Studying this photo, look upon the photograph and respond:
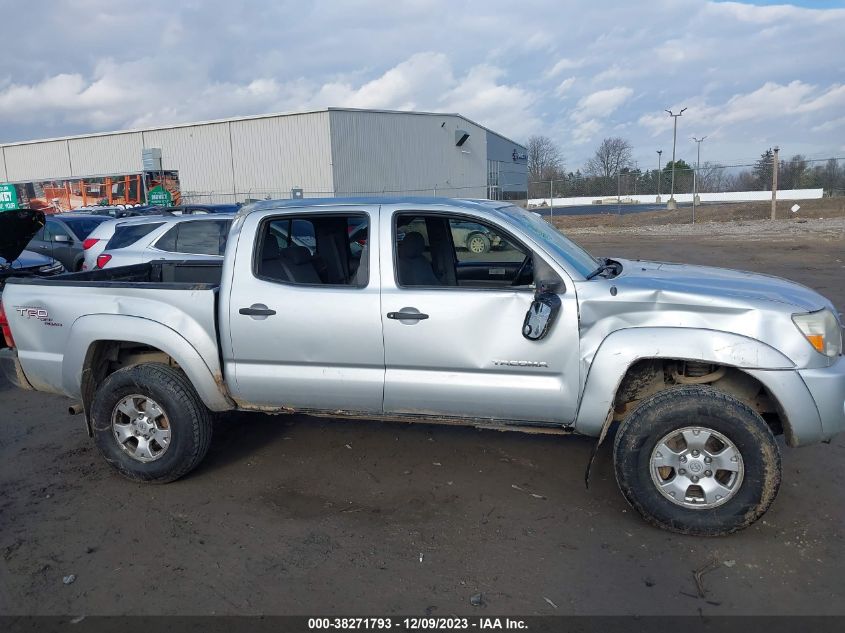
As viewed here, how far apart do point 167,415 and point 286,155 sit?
3238cm

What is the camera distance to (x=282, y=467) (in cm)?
498

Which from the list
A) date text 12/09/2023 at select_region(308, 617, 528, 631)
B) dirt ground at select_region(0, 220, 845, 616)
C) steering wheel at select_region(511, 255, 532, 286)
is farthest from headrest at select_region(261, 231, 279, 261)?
date text 12/09/2023 at select_region(308, 617, 528, 631)

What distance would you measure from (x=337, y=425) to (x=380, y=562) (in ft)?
7.29

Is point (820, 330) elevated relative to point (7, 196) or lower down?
lower down

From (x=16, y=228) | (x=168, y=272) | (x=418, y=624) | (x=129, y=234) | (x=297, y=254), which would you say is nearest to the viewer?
(x=418, y=624)

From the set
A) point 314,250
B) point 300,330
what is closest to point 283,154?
point 314,250

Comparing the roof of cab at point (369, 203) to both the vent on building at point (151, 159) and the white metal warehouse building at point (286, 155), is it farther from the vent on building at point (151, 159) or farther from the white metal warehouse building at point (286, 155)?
the vent on building at point (151, 159)

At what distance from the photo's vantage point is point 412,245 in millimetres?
4656

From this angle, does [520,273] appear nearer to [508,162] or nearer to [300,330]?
[300,330]

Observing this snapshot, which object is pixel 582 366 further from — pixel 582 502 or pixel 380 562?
pixel 380 562

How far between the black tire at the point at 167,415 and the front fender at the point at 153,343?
11 centimetres

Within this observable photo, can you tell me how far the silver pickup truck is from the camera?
3777mm

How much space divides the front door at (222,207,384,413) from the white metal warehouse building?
95.6 ft

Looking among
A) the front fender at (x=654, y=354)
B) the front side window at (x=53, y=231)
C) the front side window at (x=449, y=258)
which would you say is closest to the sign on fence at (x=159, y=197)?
the front side window at (x=53, y=231)
